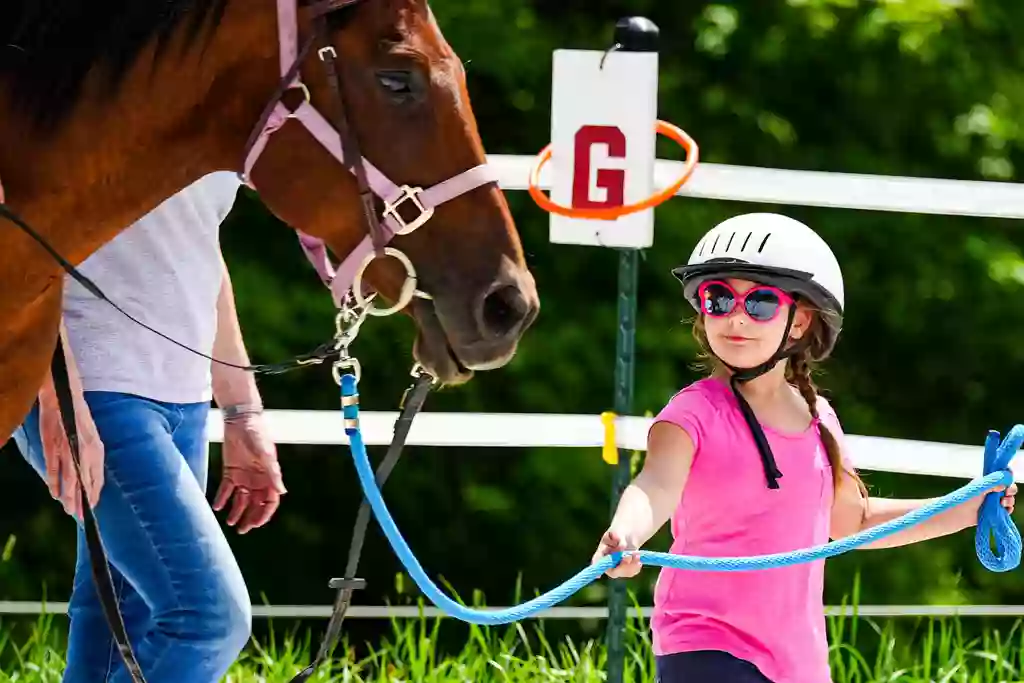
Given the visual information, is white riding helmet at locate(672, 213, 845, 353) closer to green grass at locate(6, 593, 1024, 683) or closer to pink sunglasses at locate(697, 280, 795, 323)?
pink sunglasses at locate(697, 280, 795, 323)

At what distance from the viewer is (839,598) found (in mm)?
5891

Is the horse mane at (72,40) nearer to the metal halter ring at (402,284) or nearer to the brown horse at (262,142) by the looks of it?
the brown horse at (262,142)

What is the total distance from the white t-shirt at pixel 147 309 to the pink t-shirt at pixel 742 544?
0.83 meters

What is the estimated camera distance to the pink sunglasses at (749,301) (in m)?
2.79

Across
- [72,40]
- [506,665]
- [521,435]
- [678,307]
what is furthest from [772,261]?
[678,307]

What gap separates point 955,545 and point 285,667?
2985mm

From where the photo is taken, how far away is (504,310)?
263 cm

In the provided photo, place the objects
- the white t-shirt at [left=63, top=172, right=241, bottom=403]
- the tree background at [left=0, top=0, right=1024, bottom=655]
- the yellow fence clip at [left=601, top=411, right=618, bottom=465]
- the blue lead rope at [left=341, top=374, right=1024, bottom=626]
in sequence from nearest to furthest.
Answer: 1. the blue lead rope at [left=341, top=374, right=1024, bottom=626]
2. the white t-shirt at [left=63, top=172, right=241, bottom=403]
3. the yellow fence clip at [left=601, top=411, right=618, bottom=465]
4. the tree background at [left=0, top=0, right=1024, bottom=655]

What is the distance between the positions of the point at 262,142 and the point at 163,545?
704mm

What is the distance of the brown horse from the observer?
254cm

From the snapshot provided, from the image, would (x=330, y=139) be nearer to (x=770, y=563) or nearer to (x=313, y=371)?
(x=770, y=563)

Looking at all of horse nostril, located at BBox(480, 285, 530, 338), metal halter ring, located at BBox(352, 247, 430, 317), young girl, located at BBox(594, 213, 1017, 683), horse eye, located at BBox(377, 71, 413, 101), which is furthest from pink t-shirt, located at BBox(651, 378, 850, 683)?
horse eye, located at BBox(377, 71, 413, 101)

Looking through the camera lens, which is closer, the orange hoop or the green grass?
the orange hoop

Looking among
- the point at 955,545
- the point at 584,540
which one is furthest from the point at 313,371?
Answer: the point at 955,545
